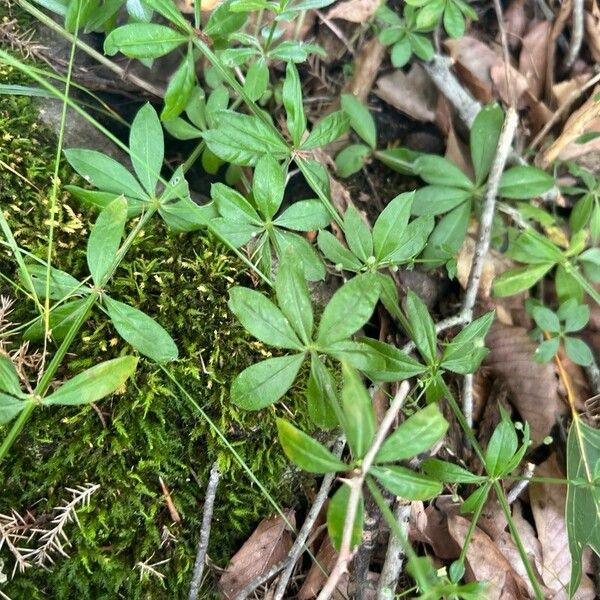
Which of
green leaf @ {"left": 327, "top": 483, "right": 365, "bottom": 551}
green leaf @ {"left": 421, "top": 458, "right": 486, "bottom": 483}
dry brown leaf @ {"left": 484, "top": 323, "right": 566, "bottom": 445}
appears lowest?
dry brown leaf @ {"left": 484, "top": 323, "right": 566, "bottom": 445}

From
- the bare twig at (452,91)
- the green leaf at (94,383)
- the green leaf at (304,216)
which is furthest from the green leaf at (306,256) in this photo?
the bare twig at (452,91)

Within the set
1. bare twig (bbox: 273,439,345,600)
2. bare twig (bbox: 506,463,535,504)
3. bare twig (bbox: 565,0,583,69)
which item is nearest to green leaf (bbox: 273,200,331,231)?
bare twig (bbox: 273,439,345,600)

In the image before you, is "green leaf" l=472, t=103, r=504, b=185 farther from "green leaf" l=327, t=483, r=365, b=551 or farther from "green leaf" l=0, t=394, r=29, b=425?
"green leaf" l=0, t=394, r=29, b=425

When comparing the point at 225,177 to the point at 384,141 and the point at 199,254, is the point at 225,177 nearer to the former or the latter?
the point at 199,254

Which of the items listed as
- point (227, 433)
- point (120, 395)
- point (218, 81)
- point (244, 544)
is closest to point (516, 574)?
point (244, 544)

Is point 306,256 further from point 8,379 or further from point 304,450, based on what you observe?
point 8,379

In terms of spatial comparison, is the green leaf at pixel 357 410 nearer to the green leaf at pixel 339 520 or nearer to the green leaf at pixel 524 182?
the green leaf at pixel 339 520

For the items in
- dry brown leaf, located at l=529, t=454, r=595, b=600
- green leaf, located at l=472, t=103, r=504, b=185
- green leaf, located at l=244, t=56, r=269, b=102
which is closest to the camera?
green leaf, located at l=244, t=56, r=269, b=102
